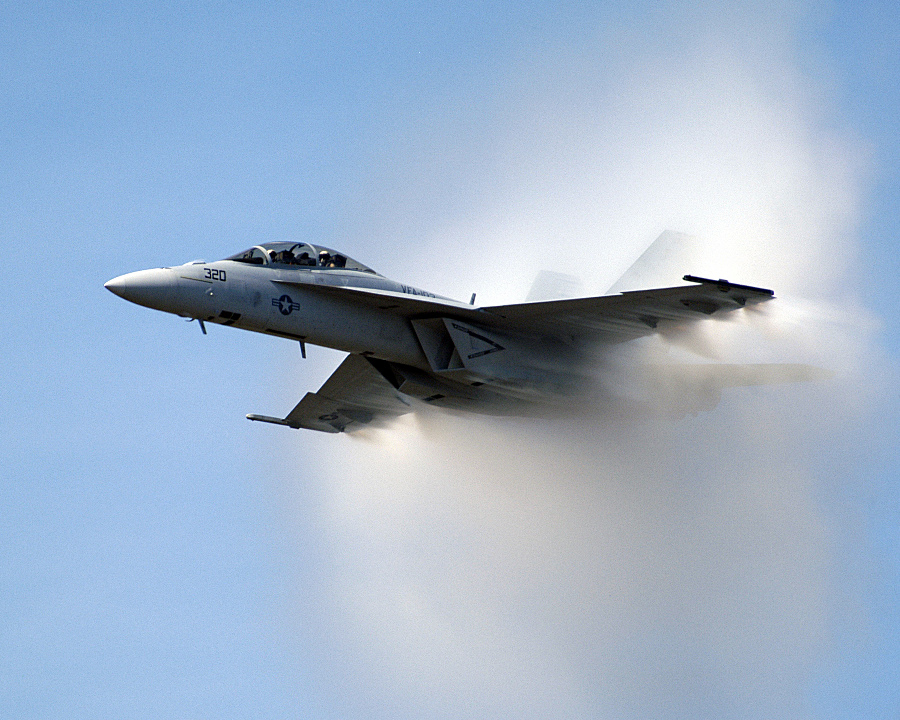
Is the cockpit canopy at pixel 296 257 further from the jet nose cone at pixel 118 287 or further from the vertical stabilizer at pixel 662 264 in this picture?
the vertical stabilizer at pixel 662 264

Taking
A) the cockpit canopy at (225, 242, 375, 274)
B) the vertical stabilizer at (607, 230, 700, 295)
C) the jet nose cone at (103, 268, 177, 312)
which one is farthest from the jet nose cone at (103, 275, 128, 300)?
the vertical stabilizer at (607, 230, 700, 295)

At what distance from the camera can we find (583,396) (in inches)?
900

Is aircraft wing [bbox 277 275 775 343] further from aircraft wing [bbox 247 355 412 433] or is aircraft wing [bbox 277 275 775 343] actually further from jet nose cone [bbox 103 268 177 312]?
aircraft wing [bbox 247 355 412 433]

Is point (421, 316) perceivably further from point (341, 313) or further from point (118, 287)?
point (118, 287)

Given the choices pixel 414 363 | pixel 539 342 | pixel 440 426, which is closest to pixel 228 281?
pixel 414 363

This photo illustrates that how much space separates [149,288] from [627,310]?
849cm

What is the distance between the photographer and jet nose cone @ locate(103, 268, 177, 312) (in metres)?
19.7

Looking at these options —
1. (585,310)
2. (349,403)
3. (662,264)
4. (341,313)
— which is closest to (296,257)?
(341,313)

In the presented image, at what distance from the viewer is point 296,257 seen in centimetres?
2125

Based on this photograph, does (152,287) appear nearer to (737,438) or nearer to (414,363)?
(414,363)

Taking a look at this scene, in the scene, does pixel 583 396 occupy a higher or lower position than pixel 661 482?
higher

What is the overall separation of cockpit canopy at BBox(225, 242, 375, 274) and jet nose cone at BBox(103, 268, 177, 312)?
4.58 feet

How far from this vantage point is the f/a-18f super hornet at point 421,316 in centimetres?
2016

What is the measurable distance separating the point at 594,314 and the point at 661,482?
6392 millimetres
